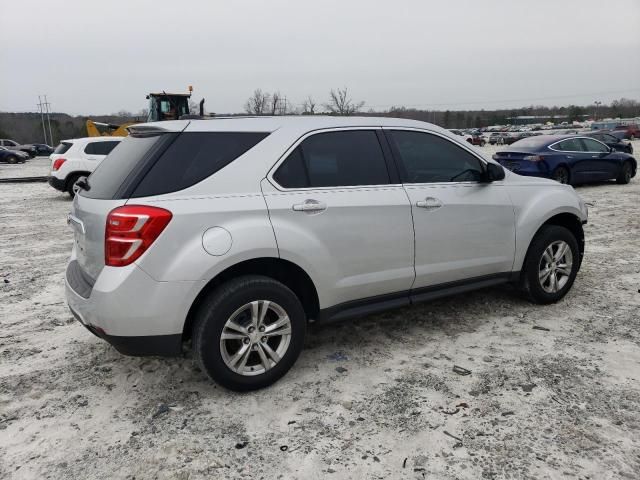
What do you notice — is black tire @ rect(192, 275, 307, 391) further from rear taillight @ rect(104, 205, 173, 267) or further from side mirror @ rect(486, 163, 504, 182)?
side mirror @ rect(486, 163, 504, 182)

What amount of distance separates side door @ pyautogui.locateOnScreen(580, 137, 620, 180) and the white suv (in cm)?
1098

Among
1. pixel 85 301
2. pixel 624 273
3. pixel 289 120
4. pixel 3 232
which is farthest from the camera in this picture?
pixel 3 232

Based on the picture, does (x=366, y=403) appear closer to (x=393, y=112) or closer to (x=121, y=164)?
(x=121, y=164)

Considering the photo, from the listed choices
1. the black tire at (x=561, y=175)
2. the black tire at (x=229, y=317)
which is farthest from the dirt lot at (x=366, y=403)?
the black tire at (x=561, y=175)

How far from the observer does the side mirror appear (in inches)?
164

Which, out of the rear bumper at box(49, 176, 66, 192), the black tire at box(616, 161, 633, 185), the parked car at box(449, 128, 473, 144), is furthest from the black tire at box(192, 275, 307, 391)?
the black tire at box(616, 161, 633, 185)

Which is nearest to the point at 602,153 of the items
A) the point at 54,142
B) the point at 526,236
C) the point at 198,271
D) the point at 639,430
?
the point at 526,236

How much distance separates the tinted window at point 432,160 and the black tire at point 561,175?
947cm

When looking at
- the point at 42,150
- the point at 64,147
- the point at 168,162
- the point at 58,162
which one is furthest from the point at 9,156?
the point at 168,162

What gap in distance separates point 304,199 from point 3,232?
7718 millimetres

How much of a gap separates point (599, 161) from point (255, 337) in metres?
13.5

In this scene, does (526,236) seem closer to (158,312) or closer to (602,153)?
(158,312)

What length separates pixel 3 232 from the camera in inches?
343

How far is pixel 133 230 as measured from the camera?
9.25ft
